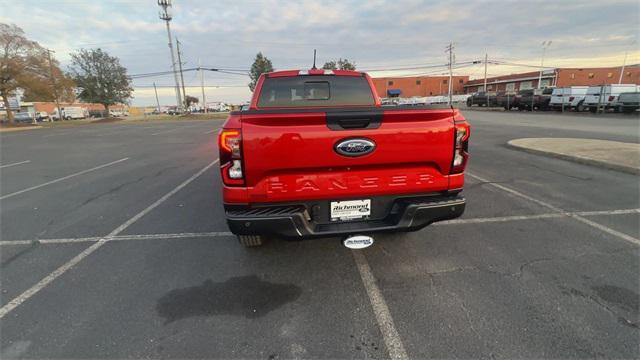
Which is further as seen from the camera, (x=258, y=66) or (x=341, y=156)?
(x=258, y=66)

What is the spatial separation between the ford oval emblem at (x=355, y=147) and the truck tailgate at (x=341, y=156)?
29mm

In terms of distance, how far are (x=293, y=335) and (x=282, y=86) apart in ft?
9.78

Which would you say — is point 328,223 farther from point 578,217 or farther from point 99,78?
point 99,78

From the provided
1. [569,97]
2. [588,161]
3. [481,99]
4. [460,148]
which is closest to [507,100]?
[569,97]

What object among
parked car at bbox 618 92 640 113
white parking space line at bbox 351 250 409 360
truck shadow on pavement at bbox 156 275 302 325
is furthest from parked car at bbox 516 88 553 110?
truck shadow on pavement at bbox 156 275 302 325

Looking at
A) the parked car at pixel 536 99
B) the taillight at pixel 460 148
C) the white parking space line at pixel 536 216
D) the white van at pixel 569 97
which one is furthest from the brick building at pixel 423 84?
the taillight at pixel 460 148

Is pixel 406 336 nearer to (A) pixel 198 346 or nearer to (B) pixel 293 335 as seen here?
(B) pixel 293 335

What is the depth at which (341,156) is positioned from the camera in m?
2.52

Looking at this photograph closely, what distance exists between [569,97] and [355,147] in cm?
3244

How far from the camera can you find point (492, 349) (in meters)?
2.14

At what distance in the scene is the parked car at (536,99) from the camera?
96.5 ft

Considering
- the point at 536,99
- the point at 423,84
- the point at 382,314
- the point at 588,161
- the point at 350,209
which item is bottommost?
the point at 382,314

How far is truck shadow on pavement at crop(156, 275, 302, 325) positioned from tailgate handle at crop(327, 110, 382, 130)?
1.54 metres

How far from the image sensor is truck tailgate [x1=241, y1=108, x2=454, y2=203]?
242 cm
